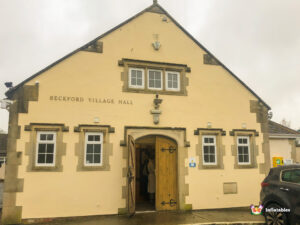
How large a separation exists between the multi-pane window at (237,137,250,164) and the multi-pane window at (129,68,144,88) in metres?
4.73

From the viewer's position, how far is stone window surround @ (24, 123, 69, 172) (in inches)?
352

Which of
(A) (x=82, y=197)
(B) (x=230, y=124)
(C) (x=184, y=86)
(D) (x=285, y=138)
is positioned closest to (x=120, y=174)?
(A) (x=82, y=197)


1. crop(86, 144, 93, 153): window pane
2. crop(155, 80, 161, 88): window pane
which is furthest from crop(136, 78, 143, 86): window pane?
crop(86, 144, 93, 153): window pane

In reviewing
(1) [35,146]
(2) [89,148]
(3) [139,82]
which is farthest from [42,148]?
(3) [139,82]

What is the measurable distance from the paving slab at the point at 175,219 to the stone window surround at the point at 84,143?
Result: 164cm

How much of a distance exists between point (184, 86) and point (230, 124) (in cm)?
252

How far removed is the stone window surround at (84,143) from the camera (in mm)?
9359

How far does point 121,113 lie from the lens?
10.0 meters

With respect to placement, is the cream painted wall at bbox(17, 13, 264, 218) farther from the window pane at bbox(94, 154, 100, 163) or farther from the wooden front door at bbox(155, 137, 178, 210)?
the wooden front door at bbox(155, 137, 178, 210)

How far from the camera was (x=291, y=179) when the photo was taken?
674 centimetres

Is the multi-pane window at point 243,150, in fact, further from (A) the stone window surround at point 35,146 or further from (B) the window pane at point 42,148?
(B) the window pane at point 42,148

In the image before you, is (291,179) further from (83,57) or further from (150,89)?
(83,57)

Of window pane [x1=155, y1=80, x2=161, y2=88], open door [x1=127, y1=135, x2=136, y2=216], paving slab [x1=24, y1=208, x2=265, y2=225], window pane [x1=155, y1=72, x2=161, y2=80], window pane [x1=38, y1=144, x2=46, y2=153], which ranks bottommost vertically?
paving slab [x1=24, y1=208, x2=265, y2=225]

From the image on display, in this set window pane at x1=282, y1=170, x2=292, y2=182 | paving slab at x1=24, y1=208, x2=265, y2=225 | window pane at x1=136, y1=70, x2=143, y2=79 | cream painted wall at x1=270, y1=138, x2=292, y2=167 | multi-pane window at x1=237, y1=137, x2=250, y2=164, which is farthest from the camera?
cream painted wall at x1=270, y1=138, x2=292, y2=167
